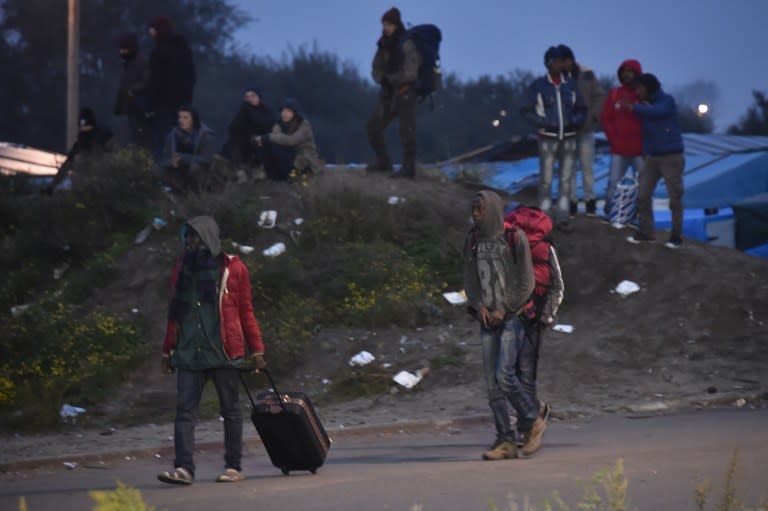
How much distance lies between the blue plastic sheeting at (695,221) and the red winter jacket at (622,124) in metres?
6.39

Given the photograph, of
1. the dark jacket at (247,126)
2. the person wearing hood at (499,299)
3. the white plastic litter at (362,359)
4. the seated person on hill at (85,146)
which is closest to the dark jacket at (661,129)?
the white plastic litter at (362,359)

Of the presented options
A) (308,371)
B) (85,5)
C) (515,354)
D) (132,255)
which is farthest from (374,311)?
(85,5)

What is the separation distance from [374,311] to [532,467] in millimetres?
6243

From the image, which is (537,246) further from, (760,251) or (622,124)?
(760,251)

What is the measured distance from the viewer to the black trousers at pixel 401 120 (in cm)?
1772

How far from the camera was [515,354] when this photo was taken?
9414 millimetres

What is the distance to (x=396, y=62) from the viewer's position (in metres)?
17.5

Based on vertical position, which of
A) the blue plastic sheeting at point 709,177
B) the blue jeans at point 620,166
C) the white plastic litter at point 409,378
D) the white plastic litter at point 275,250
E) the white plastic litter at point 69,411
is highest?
the blue jeans at point 620,166

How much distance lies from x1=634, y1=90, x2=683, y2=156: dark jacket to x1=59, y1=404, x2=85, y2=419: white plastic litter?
729 centimetres

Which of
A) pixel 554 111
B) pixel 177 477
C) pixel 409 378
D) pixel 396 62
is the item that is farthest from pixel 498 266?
pixel 396 62

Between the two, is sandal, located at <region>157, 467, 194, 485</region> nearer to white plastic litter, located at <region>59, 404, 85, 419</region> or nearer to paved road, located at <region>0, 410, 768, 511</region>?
paved road, located at <region>0, 410, 768, 511</region>

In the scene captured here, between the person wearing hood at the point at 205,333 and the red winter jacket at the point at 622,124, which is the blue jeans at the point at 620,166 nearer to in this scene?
the red winter jacket at the point at 622,124

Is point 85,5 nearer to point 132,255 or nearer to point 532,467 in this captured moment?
point 132,255

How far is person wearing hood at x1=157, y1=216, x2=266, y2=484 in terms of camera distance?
878 cm
